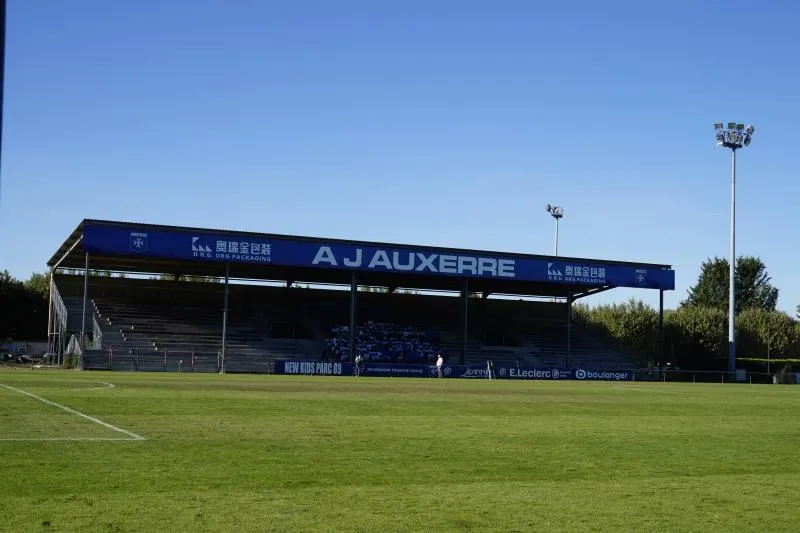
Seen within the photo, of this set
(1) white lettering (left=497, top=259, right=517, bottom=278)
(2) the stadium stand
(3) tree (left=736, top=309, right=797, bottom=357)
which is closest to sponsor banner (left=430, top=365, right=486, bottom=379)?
(2) the stadium stand

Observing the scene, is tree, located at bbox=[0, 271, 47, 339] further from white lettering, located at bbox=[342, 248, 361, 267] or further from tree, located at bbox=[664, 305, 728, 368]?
tree, located at bbox=[664, 305, 728, 368]

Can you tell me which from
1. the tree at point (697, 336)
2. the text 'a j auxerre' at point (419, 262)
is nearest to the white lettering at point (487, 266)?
the text 'a j auxerre' at point (419, 262)

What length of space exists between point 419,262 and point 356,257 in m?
4.38

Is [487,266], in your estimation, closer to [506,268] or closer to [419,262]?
[506,268]

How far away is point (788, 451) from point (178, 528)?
423 inches

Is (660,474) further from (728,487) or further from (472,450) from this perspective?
(472,450)

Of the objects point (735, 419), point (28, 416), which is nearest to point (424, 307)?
point (735, 419)

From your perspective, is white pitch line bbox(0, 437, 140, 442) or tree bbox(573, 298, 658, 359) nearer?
white pitch line bbox(0, 437, 140, 442)

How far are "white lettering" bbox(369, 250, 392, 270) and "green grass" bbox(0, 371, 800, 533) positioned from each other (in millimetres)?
40303

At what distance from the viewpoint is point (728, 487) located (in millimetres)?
11078

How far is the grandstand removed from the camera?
5628cm

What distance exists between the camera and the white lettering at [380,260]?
61406 mm

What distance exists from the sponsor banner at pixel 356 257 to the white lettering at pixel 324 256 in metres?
0.06

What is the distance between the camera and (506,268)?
63938 mm
